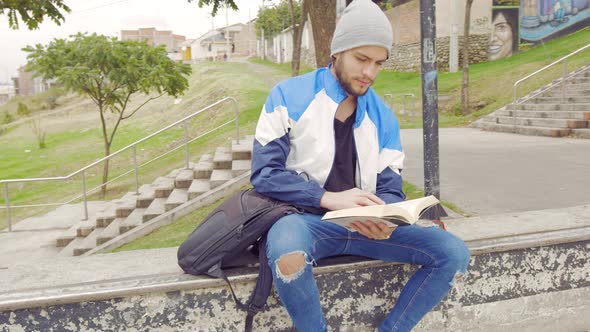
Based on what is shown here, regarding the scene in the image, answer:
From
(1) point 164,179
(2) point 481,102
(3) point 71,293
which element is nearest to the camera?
(3) point 71,293

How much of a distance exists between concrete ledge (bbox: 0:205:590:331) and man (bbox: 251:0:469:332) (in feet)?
0.59

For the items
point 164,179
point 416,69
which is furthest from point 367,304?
point 416,69

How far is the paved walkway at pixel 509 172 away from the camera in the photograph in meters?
4.70

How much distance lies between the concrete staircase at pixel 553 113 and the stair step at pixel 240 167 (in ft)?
19.7

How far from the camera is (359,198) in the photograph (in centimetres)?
212

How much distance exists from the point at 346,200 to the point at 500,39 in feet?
77.8

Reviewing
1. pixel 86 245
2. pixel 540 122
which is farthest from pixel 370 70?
pixel 540 122

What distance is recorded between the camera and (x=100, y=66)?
13.7 meters

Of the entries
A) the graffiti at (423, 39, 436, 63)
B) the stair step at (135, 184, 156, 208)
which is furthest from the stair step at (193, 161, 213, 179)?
the graffiti at (423, 39, 436, 63)

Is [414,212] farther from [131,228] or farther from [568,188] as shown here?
[131,228]

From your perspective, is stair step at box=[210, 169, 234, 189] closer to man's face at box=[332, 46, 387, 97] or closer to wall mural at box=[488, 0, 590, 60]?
man's face at box=[332, 46, 387, 97]

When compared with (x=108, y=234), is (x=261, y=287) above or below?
above

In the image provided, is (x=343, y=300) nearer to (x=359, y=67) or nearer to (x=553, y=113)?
(x=359, y=67)

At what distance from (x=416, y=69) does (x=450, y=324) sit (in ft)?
80.6
